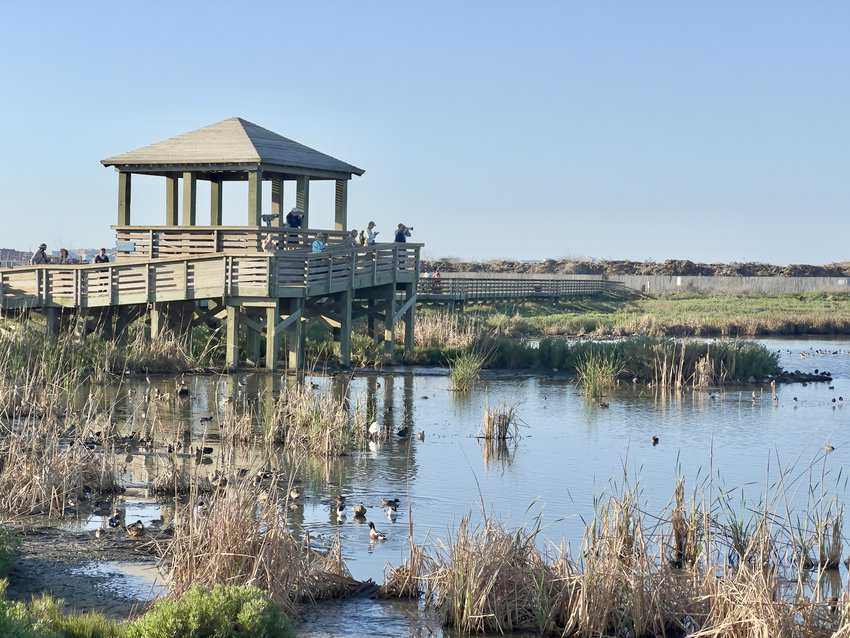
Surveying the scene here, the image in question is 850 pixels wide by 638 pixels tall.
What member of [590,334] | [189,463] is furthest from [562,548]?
[590,334]

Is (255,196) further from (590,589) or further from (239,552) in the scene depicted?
(590,589)

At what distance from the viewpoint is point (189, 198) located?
29.9 meters

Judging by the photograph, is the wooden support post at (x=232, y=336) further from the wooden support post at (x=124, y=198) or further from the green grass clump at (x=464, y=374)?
the green grass clump at (x=464, y=374)

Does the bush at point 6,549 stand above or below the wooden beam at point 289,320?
below

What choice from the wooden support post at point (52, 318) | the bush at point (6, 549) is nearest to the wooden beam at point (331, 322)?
the wooden support post at point (52, 318)

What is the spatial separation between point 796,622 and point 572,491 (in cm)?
700

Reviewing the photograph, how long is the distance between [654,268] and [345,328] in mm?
94213

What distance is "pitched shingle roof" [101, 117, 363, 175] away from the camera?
2902 centimetres

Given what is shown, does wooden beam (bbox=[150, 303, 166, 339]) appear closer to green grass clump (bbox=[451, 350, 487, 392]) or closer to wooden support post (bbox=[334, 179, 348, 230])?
wooden support post (bbox=[334, 179, 348, 230])

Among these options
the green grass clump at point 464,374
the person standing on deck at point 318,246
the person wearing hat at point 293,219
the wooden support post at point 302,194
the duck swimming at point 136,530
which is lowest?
the duck swimming at point 136,530

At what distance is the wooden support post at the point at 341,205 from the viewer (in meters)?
32.3

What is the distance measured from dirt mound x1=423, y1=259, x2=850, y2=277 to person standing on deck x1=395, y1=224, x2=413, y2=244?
79.9 metres

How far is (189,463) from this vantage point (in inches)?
628

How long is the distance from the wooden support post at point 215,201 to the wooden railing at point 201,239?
1.07 metres
